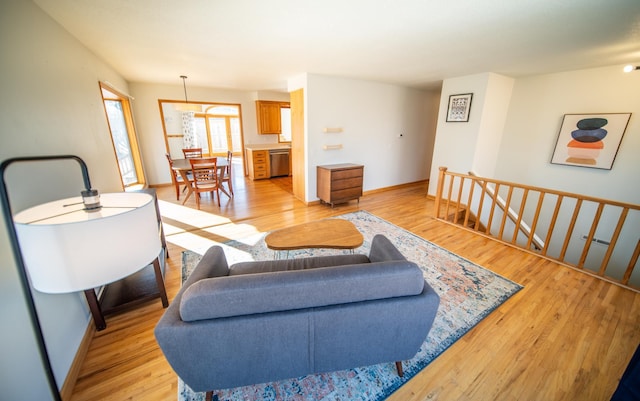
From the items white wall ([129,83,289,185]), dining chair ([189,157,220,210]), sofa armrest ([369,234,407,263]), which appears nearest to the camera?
sofa armrest ([369,234,407,263])

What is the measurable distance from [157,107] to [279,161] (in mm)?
3086

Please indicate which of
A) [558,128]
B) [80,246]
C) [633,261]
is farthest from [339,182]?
[558,128]

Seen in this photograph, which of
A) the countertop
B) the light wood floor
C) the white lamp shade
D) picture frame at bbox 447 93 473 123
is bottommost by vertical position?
the light wood floor

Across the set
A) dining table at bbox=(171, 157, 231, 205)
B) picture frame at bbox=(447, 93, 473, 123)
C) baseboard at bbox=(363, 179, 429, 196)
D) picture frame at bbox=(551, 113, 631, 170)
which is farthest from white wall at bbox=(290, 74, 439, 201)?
picture frame at bbox=(551, 113, 631, 170)

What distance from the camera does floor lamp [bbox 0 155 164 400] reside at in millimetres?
861

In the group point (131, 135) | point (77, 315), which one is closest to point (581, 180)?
point (77, 315)

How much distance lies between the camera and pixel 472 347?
5.35ft

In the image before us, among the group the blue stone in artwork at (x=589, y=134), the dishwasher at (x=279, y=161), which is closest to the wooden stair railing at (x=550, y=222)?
the blue stone in artwork at (x=589, y=134)

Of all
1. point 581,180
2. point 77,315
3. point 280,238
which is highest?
point 581,180

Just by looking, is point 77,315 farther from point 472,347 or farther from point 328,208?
point 328,208

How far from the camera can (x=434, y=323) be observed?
1.81m

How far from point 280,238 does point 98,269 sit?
1.41 meters

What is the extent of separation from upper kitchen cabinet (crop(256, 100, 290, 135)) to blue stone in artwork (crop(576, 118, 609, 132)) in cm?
622

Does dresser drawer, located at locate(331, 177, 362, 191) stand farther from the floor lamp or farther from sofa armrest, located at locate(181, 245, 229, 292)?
the floor lamp
